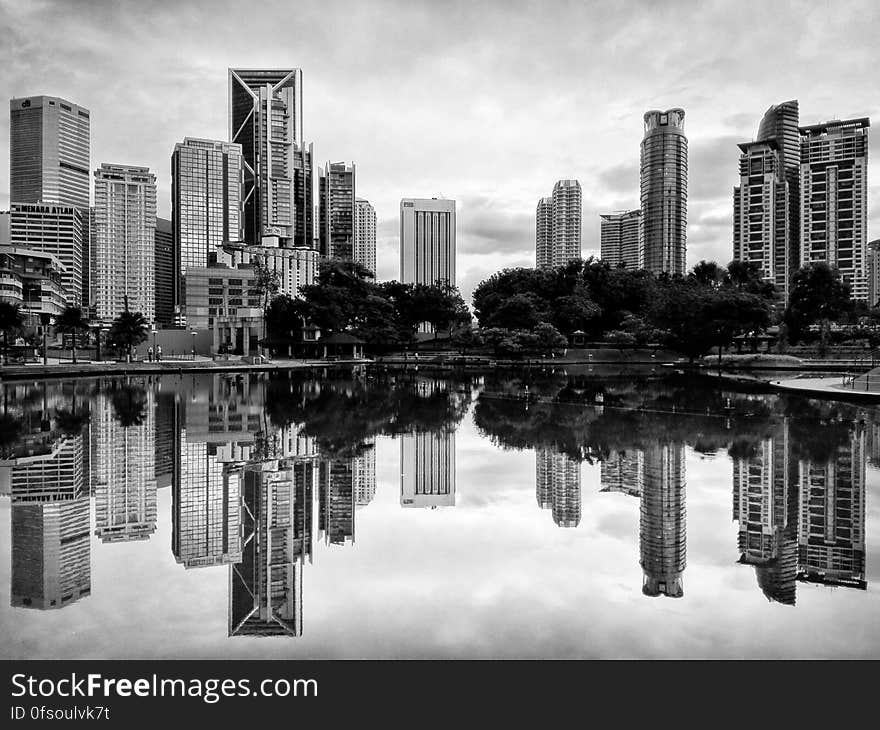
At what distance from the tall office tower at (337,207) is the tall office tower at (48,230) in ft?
201

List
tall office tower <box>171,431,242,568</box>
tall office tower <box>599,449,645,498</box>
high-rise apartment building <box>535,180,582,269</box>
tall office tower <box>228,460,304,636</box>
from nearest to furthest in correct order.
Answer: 1. tall office tower <box>228,460,304,636</box>
2. tall office tower <box>171,431,242,568</box>
3. tall office tower <box>599,449,645,498</box>
4. high-rise apartment building <box>535,180,582,269</box>

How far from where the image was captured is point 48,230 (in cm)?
13312

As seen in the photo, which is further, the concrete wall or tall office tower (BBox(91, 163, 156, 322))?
tall office tower (BBox(91, 163, 156, 322))

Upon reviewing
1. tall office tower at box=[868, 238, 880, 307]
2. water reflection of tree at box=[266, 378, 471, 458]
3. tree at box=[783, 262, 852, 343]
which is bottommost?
water reflection of tree at box=[266, 378, 471, 458]

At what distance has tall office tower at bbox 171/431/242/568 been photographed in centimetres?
740

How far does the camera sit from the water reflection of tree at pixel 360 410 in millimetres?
16359

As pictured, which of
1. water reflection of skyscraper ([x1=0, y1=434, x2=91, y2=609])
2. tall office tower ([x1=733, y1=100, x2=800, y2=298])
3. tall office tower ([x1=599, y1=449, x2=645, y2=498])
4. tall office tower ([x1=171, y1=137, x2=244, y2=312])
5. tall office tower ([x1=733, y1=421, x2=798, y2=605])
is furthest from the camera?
tall office tower ([x1=171, y1=137, x2=244, y2=312])

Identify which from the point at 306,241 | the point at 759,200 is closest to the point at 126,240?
the point at 306,241

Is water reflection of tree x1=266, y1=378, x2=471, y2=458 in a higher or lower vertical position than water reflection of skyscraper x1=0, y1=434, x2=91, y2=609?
higher

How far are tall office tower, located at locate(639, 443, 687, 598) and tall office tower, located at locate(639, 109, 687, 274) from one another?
136795mm

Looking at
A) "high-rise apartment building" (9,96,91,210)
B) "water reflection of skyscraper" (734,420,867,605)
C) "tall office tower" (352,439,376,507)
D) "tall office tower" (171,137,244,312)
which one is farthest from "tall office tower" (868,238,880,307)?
"high-rise apartment building" (9,96,91,210)

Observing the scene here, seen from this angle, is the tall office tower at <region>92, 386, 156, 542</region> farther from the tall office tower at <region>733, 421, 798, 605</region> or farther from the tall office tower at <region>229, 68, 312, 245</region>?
the tall office tower at <region>229, 68, 312, 245</region>
